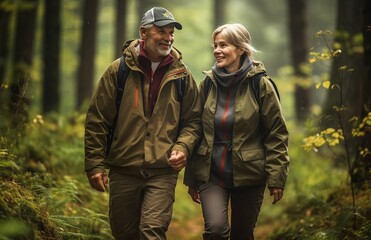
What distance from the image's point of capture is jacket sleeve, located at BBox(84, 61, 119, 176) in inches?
215

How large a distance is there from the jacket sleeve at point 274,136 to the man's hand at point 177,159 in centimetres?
89

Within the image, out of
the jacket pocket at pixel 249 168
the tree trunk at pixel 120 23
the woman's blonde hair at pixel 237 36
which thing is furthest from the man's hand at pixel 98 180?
the tree trunk at pixel 120 23

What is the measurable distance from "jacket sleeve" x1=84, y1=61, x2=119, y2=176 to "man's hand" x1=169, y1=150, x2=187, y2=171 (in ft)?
2.41

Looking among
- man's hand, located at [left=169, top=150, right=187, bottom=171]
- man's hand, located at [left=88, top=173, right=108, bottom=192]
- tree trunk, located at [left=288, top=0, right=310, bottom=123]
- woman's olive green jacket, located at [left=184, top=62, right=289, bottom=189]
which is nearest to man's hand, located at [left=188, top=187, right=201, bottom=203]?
woman's olive green jacket, located at [left=184, top=62, right=289, bottom=189]

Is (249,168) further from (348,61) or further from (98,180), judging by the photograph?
(348,61)

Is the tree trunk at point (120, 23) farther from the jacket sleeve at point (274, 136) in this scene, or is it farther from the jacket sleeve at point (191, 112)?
the jacket sleeve at point (274, 136)

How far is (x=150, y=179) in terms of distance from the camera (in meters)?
5.49

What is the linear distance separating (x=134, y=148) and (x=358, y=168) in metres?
3.38

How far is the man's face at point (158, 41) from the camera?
5.55 meters

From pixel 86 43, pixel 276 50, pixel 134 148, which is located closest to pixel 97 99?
pixel 134 148

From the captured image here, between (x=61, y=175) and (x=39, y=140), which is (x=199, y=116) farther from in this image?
(x=39, y=140)

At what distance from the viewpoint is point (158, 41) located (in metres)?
5.56

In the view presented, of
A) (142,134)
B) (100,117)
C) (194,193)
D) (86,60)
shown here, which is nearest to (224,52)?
(142,134)

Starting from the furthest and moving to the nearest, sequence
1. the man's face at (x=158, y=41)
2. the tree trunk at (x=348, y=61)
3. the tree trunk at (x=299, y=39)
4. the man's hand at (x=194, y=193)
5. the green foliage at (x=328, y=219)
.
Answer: the tree trunk at (x=299, y=39)
the tree trunk at (x=348, y=61)
the green foliage at (x=328, y=219)
the man's hand at (x=194, y=193)
the man's face at (x=158, y=41)
